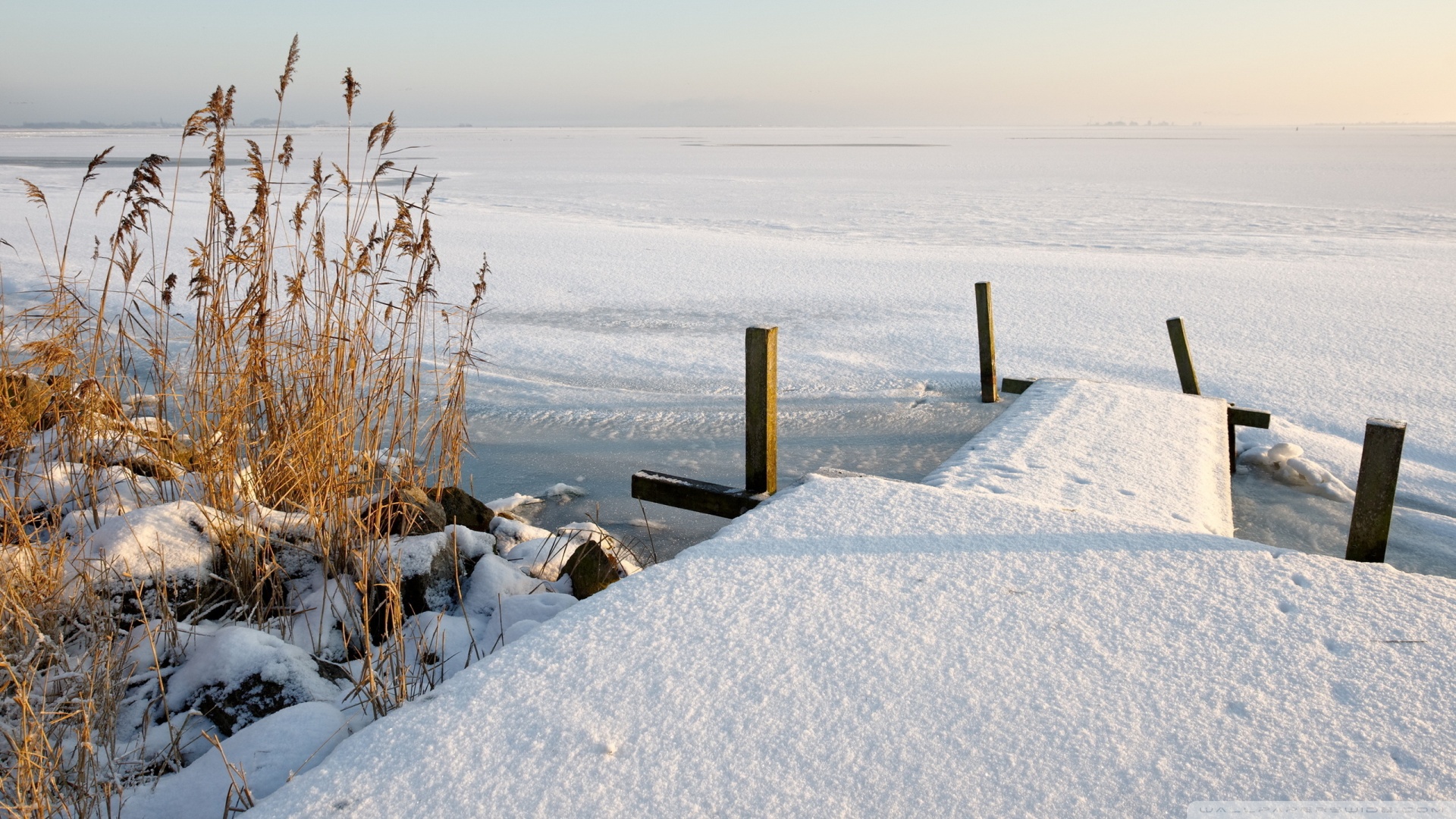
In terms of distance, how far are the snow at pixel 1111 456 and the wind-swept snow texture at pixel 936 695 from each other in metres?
0.69

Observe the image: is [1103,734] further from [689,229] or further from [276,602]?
[689,229]

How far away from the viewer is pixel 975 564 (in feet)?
7.95

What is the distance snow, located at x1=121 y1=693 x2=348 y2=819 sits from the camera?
1831 mm

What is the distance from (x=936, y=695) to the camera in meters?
1.82

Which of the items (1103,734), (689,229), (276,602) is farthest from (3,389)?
(689,229)

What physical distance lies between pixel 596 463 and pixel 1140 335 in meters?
4.50

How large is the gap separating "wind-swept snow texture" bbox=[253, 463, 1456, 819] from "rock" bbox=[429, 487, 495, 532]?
4.05 ft

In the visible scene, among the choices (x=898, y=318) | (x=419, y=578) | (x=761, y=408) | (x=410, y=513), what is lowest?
(x=419, y=578)

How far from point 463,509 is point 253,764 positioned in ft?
5.01

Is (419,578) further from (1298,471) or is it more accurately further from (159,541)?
(1298,471)

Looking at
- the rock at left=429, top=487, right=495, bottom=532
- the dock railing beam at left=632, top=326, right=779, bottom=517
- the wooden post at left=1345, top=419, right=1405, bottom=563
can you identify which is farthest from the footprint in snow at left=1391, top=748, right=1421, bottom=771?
the rock at left=429, top=487, right=495, bottom=532

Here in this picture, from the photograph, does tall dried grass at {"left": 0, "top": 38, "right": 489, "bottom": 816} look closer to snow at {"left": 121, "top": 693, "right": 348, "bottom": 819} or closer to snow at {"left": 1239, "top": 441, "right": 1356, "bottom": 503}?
snow at {"left": 121, "top": 693, "right": 348, "bottom": 819}

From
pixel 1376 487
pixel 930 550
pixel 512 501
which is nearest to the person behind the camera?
pixel 930 550

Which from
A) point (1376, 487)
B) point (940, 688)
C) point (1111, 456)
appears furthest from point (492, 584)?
point (1376, 487)
